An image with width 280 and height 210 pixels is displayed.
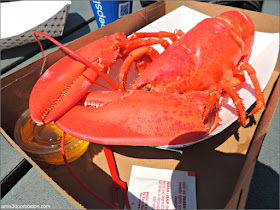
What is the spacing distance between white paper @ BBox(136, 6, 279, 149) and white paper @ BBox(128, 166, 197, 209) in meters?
0.11

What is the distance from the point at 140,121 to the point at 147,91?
0.36 ft

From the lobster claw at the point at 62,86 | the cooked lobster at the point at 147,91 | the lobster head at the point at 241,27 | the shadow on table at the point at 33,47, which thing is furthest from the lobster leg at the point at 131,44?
the shadow on table at the point at 33,47

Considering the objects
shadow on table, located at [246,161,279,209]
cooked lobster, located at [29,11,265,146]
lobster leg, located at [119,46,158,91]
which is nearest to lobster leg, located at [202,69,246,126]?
cooked lobster, located at [29,11,265,146]

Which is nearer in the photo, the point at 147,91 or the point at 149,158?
the point at 147,91

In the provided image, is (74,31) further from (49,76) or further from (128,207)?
(128,207)

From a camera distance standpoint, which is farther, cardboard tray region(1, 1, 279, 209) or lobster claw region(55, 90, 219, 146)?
cardboard tray region(1, 1, 279, 209)

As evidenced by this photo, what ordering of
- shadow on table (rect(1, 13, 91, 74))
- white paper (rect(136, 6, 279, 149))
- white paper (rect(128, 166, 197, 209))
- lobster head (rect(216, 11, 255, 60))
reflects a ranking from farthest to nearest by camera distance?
shadow on table (rect(1, 13, 91, 74)), lobster head (rect(216, 11, 255, 60)), white paper (rect(136, 6, 279, 149)), white paper (rect(128, 166, 197, 209))

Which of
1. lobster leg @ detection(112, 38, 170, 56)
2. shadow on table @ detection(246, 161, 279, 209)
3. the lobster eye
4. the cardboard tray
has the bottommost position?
shadow on table @ detection(246, 161, 279, 209)

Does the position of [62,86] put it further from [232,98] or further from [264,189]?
[264,189]

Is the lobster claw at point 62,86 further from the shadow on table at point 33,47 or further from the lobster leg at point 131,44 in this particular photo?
the shadow on table at point 33,47

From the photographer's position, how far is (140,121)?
498 millimetres

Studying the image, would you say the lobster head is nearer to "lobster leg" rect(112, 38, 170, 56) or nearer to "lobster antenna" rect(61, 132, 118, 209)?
"lobster leg" rect(112, 38, 170, 56)

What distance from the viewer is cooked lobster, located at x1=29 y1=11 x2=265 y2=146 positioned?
495 mm

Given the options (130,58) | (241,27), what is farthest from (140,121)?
(241,27)
